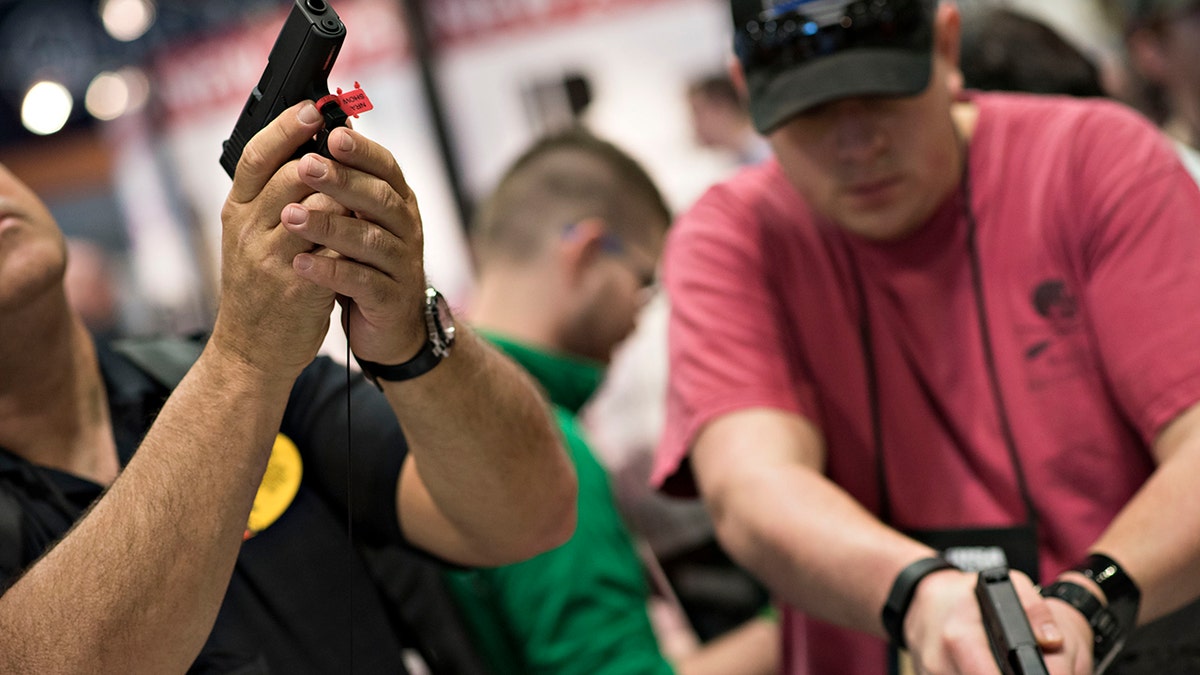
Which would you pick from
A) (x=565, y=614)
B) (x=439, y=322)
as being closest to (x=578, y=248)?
(x=565, y=614)

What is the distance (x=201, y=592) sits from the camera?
1.01m

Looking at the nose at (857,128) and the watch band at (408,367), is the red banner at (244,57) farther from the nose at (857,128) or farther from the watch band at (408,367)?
the watch band at (408,367)

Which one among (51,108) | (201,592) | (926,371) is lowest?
(926,371)

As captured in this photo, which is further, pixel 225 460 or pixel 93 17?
pixel 93 17

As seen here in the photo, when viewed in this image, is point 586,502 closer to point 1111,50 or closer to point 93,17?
point 1111,50

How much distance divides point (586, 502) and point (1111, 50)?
7.93ft

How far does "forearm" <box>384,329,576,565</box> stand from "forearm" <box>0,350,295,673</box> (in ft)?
0.61

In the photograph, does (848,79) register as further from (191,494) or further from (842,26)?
(191,494)

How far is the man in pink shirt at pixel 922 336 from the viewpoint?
1.33m

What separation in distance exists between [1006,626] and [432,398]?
609 mm

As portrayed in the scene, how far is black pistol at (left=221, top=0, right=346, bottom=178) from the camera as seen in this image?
90 cm

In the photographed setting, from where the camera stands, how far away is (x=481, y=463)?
48.2 inches

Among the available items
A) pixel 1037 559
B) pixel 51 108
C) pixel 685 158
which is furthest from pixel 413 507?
pixel 685 158

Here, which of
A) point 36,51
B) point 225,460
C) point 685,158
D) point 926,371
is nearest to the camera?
point 225,460
